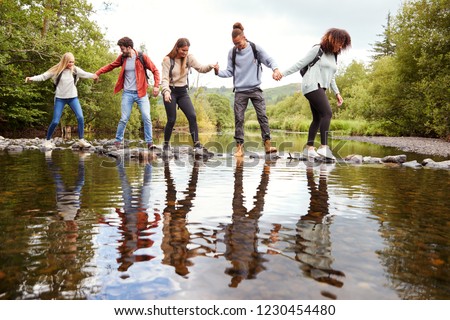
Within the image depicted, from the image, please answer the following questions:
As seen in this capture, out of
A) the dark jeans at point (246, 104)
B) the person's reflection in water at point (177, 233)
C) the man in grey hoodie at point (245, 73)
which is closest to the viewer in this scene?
the person's reflection in water at point (177, 233)

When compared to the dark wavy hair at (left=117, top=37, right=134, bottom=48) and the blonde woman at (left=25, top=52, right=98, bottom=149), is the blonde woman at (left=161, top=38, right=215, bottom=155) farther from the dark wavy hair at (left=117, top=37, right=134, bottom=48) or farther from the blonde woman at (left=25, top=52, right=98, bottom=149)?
the blonde woman at (left=25, top=52, right=98, bottom=149)

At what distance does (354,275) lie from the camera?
1855 millimetres

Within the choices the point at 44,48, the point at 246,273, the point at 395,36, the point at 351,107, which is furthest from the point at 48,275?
the point at 351,107

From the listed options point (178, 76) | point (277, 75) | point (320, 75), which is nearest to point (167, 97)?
point (178, 76)

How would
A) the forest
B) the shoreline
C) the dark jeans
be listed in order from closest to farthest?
the dark jeans < the shoreline < the forest

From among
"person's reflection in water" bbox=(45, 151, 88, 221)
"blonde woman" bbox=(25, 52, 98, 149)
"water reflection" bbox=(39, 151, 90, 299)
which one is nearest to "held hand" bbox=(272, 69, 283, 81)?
"person's reflection in water" bbox=(45, 151, 88, 221)

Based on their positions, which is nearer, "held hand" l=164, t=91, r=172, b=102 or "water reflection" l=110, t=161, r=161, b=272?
"water reflection" l=110, t=161, r=161, b=272

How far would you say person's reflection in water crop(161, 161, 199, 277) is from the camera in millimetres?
2016

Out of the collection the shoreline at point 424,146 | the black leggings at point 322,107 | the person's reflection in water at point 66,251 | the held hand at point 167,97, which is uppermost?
the held hand at point 167,97

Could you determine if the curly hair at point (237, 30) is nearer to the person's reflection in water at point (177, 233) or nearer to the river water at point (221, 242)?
the river water at point (221, 242)

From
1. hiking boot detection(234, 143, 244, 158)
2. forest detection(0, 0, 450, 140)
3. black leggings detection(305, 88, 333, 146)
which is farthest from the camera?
forest detection(0, 0, 450, 140)

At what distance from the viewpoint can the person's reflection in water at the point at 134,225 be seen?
2074 millimetres

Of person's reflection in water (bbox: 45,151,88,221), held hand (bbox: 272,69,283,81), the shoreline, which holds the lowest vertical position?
person's reflection in water (bbox: 45,151,88,221)

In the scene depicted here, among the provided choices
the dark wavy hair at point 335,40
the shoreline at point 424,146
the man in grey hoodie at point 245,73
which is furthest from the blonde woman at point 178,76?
the shoreline at point 424,146
